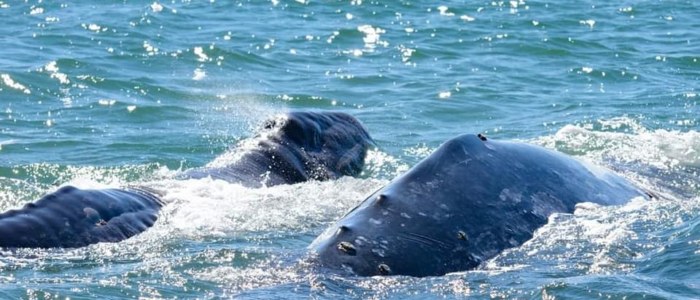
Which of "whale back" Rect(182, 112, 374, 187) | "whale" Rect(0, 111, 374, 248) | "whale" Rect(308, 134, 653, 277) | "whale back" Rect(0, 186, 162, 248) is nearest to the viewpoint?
"whale" Rect(308, 134, 653, 277)

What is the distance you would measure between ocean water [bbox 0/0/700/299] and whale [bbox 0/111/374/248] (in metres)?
0.15

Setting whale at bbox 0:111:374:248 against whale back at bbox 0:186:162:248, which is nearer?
whale back at bbox 0:186:162:248

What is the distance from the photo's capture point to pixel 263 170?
10820 millimetres

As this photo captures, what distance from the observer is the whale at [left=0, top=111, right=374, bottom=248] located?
8.91 metres

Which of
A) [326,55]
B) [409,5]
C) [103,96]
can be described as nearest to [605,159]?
[103,96]

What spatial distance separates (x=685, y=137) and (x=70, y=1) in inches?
607

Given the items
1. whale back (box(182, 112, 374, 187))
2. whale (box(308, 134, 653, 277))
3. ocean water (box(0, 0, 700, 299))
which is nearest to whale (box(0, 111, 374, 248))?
whale back (box(182, 112, 374, 187))

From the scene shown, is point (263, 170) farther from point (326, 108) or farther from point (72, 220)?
point (326, 108)

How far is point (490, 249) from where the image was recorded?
24.7 feet

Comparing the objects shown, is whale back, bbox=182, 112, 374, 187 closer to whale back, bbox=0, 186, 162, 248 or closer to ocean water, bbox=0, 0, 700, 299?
ocean water, bbox=0, 0, 700, 299

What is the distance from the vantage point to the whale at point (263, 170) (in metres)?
8.91

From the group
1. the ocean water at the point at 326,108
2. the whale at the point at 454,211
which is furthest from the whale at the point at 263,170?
the whale at the point at 454,211

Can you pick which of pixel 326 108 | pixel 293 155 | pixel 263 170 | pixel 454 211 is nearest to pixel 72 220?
pixel 263 170

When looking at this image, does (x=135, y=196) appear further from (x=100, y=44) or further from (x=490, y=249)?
(x=100, y=44)
